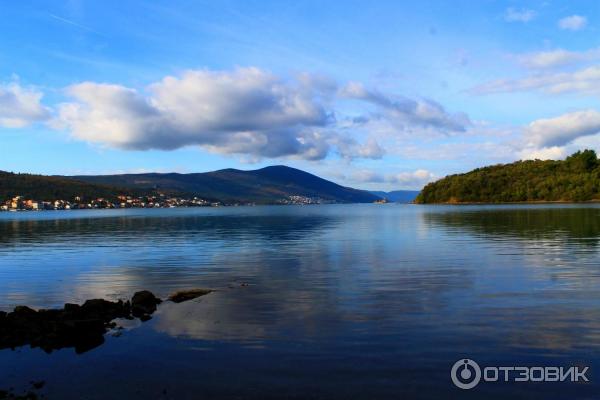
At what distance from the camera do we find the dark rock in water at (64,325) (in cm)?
2459

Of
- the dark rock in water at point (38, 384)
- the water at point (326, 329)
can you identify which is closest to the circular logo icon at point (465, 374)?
the water at point (326, 329)

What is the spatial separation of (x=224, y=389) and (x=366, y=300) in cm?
1718

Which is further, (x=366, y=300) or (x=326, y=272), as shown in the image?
(x=326, y=272)

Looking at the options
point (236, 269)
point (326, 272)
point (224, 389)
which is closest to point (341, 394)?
point (224, 389)

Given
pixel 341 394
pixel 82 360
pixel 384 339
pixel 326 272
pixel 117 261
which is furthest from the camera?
pixel 117 261

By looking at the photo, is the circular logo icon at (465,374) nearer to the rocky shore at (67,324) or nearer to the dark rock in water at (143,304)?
the rocky shore at (67,324)

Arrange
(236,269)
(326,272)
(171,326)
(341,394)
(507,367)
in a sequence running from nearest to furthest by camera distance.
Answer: (341,394)
(507,367)
(171,326)
(326,272)
(236,269)

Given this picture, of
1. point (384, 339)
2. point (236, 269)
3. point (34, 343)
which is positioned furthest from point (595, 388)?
point (236, 269)

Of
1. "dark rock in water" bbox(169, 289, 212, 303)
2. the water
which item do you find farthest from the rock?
"dark rock in water" bbox(169, 289, 212, 303)

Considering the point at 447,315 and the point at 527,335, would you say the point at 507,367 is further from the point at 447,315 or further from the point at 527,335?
the point at 447,315

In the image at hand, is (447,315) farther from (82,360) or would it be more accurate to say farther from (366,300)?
(82,360)

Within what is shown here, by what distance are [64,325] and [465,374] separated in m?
21.7

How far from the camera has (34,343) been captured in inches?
967

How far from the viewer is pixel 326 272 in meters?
47.7
